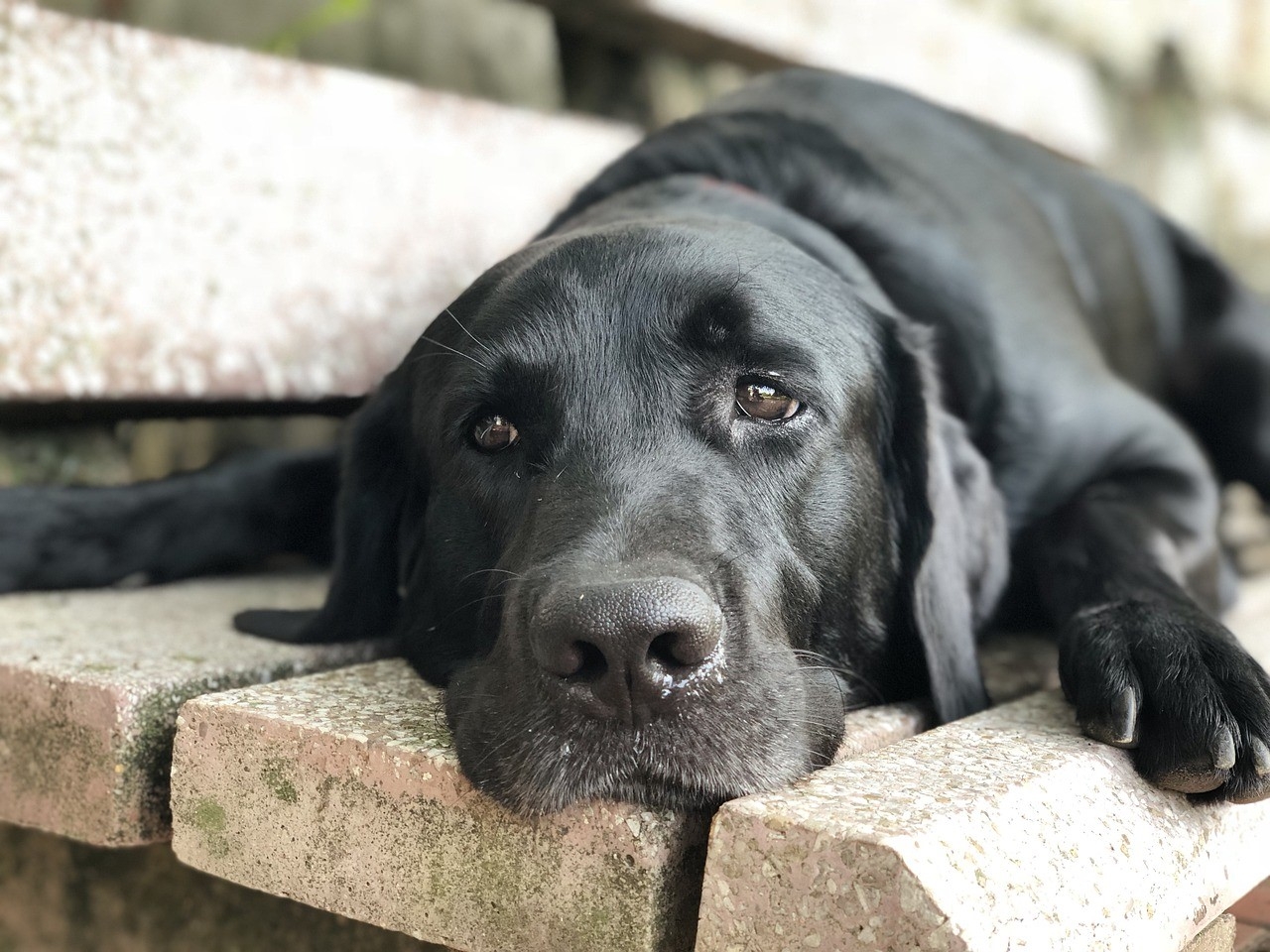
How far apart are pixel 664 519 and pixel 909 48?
12.0 ft

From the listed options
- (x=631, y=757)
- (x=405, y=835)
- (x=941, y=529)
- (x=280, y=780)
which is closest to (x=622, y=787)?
(x=631, y=757)

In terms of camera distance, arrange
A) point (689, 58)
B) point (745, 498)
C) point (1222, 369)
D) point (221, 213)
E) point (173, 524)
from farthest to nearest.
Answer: point (689, 58) → point (1222, 369) → point (221, 213) → point (173, 524) → point (745, 498)

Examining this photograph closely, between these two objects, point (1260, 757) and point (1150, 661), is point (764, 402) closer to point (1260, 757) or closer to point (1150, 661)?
point (1150, 661)

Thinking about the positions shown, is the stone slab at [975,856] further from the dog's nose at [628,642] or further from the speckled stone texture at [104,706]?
the speckled stone texture at [104,706]

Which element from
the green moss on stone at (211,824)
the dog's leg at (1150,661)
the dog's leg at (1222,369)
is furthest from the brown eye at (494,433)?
the dog's leg at (1222,369)

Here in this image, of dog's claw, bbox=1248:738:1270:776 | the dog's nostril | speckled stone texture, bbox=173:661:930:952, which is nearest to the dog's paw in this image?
dog's claw, bbox=1248:738:1270:776

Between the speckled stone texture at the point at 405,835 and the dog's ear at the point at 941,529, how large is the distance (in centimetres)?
20

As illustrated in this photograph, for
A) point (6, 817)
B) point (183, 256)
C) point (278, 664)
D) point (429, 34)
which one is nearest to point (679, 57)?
point (429, 34)

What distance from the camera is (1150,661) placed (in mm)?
1693

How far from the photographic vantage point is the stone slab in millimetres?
1212

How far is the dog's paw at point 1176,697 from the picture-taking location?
5.05 feet

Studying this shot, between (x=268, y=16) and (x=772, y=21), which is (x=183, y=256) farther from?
(x=772, y=21)

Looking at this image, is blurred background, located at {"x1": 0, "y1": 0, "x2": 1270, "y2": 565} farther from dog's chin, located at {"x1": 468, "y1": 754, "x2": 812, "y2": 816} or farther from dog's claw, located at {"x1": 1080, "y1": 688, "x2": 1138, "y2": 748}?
dog's claw, located at {"x1": 1080, "y1": 688, "x2": 1138, "y2": 748}

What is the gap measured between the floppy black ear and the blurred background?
964 millimetres
